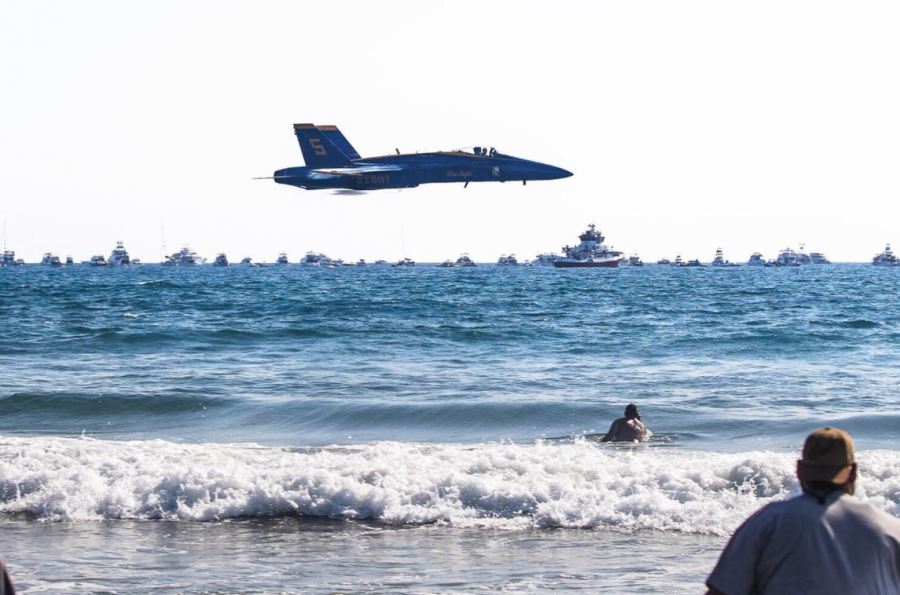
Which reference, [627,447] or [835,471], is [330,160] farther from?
[835,471]

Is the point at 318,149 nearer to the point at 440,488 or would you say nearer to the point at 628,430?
the point at 628,430

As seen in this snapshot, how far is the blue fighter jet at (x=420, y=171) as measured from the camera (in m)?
50.6

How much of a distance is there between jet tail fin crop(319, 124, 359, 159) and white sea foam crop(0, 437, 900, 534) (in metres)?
42.3

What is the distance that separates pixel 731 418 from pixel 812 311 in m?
32.4

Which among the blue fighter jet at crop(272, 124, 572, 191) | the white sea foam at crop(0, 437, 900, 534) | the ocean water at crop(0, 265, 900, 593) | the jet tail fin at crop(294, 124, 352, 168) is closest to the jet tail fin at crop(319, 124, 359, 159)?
the jet tail fin at crop(294, 124, 352, 168)

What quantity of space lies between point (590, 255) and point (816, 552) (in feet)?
544

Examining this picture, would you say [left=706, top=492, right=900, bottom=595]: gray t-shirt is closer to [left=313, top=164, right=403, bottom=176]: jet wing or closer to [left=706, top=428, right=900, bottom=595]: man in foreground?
[left=706, top=428, right=900, bottom=595]: man in foreground

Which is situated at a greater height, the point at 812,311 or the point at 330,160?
the point at 330,160

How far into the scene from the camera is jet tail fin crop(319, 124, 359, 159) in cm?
5606

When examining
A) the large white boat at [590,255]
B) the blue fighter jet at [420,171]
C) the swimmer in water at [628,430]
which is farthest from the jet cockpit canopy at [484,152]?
the large white boat at [590,255]

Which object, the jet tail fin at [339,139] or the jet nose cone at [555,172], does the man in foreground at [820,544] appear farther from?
the jet tail fin at [339,139]

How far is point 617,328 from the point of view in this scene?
129 feet

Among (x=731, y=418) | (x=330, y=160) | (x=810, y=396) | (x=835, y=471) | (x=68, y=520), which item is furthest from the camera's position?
(x=330, y=160)

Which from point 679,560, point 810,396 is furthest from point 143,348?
point 679,560
